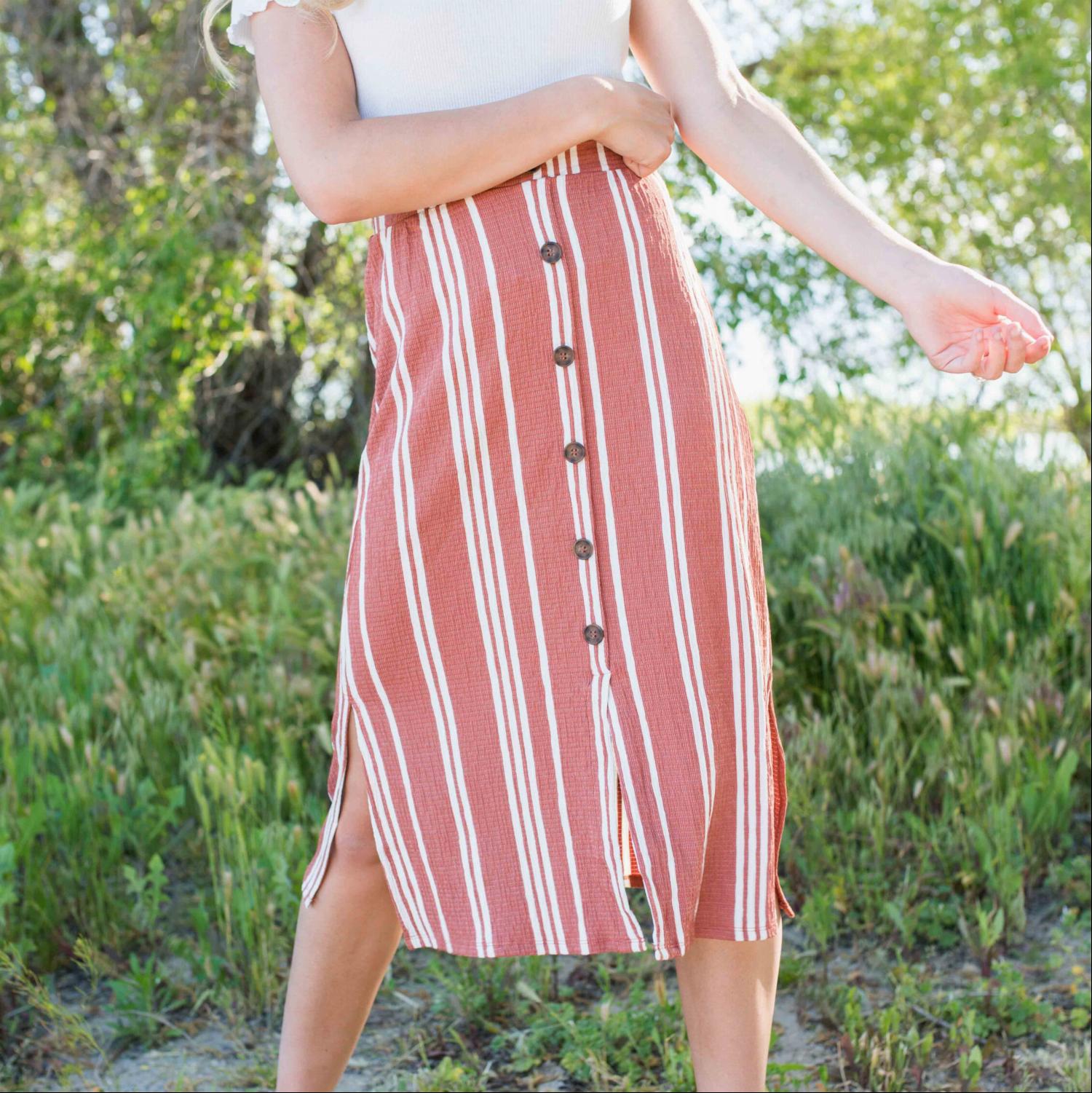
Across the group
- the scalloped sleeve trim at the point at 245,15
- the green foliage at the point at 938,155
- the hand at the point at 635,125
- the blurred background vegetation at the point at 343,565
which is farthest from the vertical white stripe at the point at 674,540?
the green foliage at the point at 938,155

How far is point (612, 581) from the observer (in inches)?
53.6

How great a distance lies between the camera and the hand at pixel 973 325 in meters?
1.20

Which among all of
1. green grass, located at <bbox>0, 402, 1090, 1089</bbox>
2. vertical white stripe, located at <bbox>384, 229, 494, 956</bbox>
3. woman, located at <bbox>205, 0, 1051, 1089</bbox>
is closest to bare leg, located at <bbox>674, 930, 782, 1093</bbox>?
woman, located at <bbox>205, 0, 1051, 1089</bbox>

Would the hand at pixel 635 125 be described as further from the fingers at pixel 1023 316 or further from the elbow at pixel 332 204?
the fingers at pixel 1023 316

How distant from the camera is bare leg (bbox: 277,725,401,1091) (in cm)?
152

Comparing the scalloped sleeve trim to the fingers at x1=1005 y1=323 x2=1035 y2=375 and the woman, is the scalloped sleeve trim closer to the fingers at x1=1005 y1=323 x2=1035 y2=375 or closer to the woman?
the woman

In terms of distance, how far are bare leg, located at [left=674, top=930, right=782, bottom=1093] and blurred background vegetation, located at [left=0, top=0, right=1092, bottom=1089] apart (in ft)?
1.22

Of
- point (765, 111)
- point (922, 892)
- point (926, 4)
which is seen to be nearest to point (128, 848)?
point (922, 892)

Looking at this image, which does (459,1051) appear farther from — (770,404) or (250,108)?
(250,108)

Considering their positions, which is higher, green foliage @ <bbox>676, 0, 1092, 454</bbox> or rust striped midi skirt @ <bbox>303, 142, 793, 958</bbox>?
green foliage @ <bbox>676, 0, 1092, 454</bbox>

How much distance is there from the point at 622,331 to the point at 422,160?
272mm

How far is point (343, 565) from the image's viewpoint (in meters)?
3.36

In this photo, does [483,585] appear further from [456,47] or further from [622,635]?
[456,47]

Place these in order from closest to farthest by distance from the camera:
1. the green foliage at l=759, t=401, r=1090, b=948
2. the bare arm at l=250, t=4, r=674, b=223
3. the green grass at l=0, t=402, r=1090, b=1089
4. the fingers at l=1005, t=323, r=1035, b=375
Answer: the fingers at l=1005, t=323, r=1035, b=375
the bare arm at l=250, t=4, r=674, b=223
the green grass at l=0, t=402, r=1090, b=1089
the green foliage at l=759, t=401, r=1090, b=948
